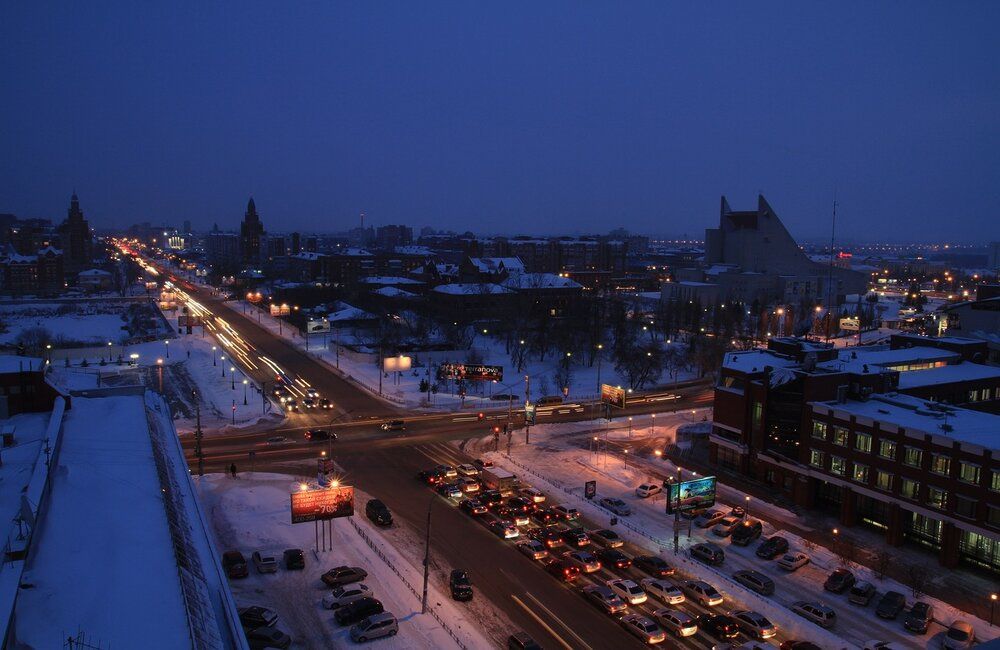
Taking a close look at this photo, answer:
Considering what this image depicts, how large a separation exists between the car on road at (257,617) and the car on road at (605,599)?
10.9 metres

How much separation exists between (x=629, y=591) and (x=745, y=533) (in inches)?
322

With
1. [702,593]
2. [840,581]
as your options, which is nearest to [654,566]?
[702,593]

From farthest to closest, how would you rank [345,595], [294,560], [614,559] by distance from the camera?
[614,559] < [294,560] < [345,595]

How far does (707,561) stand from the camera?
2797cm

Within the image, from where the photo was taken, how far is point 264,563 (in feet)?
85.8

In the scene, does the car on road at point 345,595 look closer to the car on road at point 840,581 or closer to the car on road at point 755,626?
the car on road at point 755,626

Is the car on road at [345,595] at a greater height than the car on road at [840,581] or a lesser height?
greater

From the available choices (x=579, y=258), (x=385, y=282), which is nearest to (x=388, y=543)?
(x=385, y=282)

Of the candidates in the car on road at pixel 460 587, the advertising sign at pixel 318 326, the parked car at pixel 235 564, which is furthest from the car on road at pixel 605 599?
the advertising sign at pixel 318 326

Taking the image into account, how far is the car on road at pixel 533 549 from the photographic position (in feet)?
91.4

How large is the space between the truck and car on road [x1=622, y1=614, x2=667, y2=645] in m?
12.3

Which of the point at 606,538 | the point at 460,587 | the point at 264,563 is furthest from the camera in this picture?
the point at 606,538

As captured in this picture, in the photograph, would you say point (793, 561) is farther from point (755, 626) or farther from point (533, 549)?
point (533, 549)

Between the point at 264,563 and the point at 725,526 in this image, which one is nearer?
the point at 264,563
